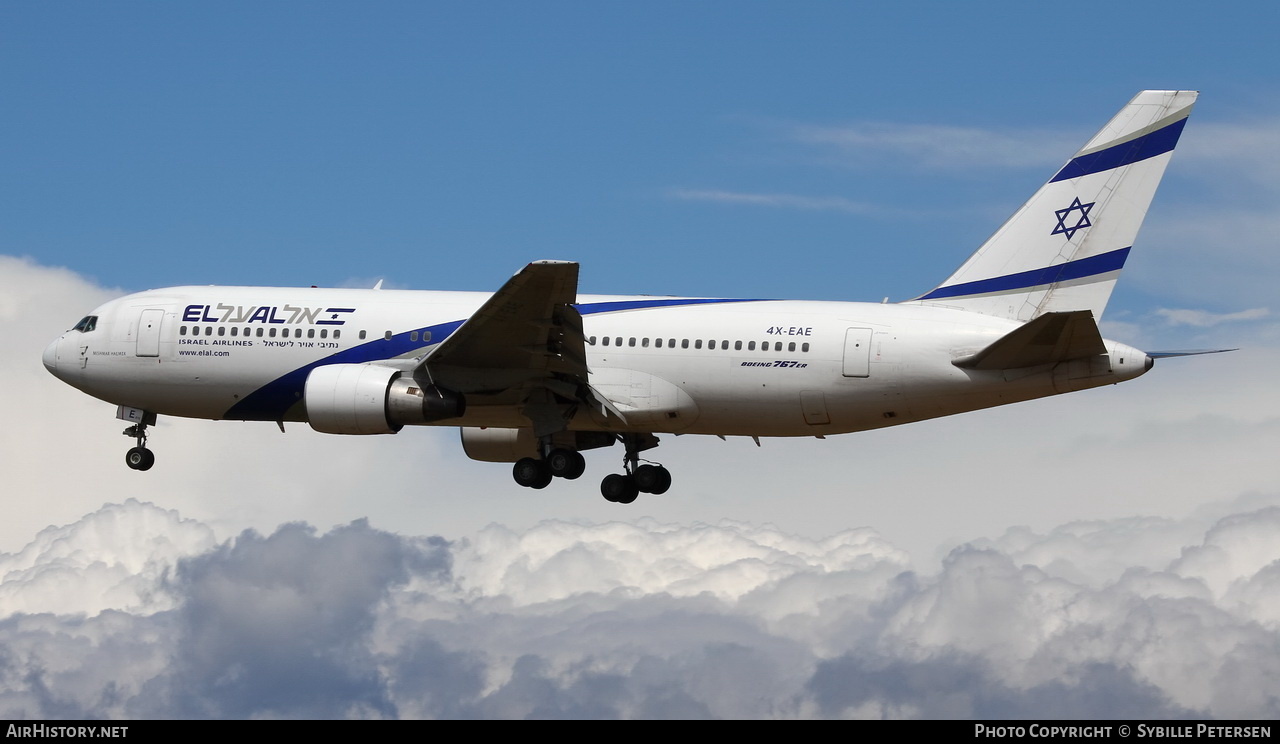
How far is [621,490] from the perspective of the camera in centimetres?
4697

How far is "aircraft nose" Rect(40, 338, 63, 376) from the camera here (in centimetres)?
4717

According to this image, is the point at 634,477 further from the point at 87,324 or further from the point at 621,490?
the point at 87,324

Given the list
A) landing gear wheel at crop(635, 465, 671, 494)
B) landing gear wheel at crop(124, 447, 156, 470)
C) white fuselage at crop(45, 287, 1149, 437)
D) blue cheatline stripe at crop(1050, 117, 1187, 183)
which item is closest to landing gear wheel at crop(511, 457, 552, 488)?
white fuselage at crop(45, 287, 1149, 437)

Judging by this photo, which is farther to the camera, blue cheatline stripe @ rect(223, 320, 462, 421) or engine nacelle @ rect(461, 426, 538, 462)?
engine nacelle @ rect(461, 426, 538, 462)

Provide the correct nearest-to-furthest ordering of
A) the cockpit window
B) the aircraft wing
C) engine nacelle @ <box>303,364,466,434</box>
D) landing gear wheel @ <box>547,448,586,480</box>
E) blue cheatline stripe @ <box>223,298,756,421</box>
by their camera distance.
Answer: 1. the aircraft wing
2. engine nacelle @ <box>303,364,466,434</box>
3. blue cheatline stripe @ <box>223,298,756,421</box>
4. landing gear wheel @ <box>547,448,586,480</box>
5. the cockpit window

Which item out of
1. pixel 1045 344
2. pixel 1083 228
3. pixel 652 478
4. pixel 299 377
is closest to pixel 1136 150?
pixel 1083 228

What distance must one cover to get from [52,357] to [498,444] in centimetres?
1338

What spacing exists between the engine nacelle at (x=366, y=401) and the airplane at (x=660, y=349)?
0.19 feet

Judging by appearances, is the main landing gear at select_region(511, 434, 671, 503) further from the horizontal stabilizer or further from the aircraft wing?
the horizontal stabilizer

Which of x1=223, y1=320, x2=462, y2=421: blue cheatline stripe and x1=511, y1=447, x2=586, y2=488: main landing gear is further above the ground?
x1=223, y1=320, x2=462, y2=421: blue cheatline stripe

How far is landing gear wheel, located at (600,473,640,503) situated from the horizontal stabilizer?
10.8 metres

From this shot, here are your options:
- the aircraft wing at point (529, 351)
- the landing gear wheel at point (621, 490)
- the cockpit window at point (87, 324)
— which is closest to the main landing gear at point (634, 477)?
the landing gear wheel at point (621, 490)

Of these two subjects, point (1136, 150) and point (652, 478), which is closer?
point (1136, 150)
